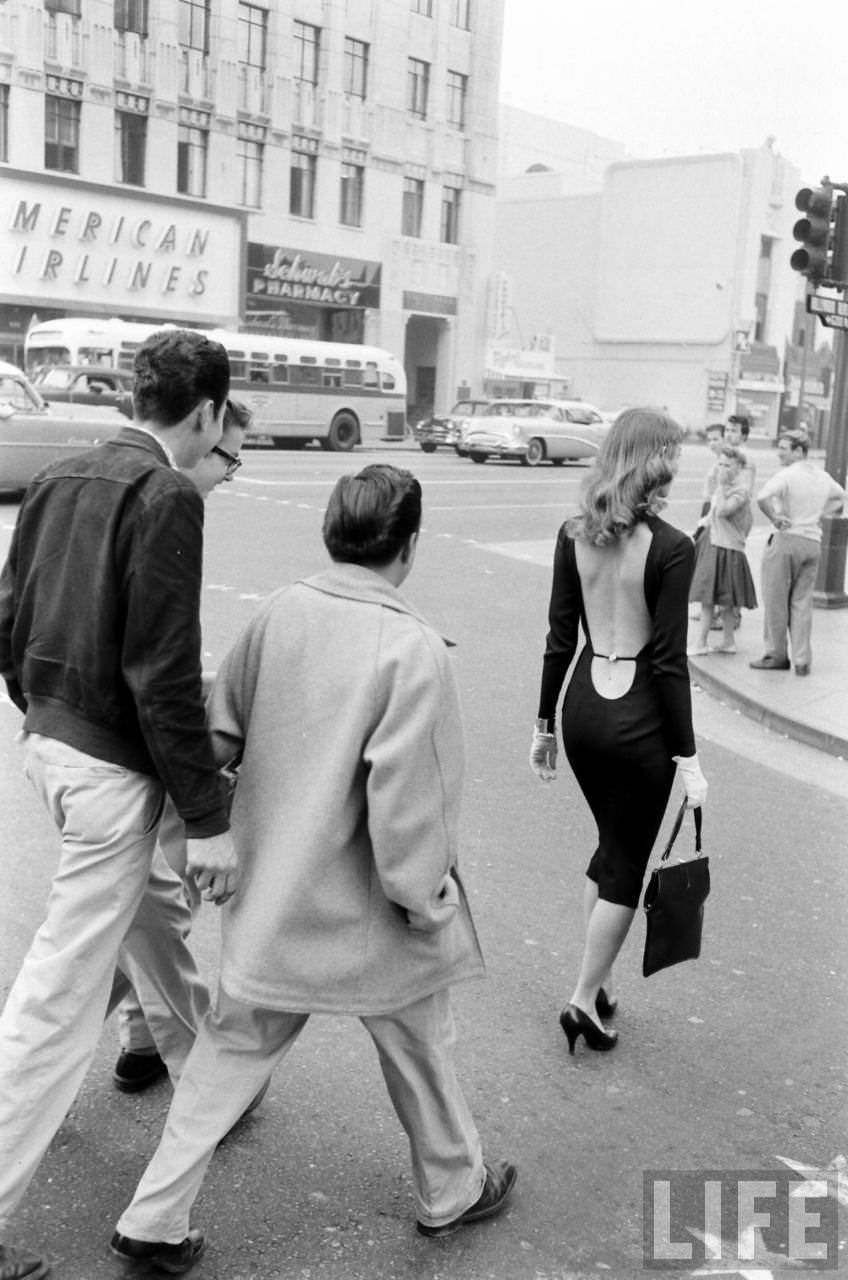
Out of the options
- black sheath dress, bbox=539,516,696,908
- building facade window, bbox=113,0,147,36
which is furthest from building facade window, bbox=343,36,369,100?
black sheath dress, bbox=539,516,696,908

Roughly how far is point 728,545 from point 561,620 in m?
6.13

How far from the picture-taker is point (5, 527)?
13961mm

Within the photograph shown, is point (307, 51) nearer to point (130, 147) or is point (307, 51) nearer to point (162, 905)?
point (130, 147)

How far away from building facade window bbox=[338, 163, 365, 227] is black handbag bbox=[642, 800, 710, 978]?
1690 inches

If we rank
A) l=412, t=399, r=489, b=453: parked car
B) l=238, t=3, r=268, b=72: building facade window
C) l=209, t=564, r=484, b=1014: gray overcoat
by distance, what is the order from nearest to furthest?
l=209, t=564, r=484, b=1014: gray overcoat < l=412, t=399, r=489, b=453: parked car < l=238, t=3, r=268, b=72: building facade window

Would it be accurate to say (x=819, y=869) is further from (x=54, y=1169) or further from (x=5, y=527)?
(x=5, y=527)

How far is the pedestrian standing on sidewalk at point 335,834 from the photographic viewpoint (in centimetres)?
253

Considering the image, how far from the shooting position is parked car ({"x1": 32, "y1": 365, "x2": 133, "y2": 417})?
83.7 ft

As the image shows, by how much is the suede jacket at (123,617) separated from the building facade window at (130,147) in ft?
125

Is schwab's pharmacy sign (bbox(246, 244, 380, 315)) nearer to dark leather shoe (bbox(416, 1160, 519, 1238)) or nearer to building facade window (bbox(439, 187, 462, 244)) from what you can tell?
building facade window (bbox(439, 187, 462, 244))

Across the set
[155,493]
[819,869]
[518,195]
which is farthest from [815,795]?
[518,195]

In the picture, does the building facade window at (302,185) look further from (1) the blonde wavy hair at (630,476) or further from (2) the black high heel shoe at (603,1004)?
(2) the black high heel shoe at (603,1004)

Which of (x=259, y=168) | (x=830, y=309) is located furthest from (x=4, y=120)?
(x=830, y=309)

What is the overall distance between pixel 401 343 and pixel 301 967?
44685 millimetres
